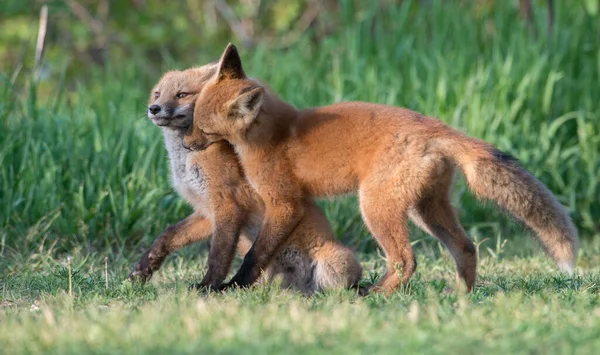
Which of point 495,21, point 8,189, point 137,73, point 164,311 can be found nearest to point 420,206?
point 164,311

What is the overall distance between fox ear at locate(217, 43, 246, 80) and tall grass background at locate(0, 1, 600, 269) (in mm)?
1881

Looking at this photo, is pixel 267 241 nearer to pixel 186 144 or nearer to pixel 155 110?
pixel 186 144

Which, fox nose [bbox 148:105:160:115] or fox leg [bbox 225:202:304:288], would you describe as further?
fox nose [bbox 148:105:160:115]

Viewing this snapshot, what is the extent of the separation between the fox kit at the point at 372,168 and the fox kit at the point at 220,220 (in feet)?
0.45

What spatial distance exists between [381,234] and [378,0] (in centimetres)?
526

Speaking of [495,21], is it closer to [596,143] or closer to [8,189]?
[596,143]

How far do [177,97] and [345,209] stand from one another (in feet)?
7.94

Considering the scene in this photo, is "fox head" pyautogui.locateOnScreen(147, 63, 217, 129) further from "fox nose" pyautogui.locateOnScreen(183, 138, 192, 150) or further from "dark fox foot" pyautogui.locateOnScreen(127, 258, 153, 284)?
"dark fox foot" pyautogui.locateOnScreen(127, 258, 153, 284)

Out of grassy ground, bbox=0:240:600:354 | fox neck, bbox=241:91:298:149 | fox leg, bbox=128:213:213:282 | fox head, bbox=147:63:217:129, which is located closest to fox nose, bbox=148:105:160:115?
fox head, bbox=147:63:217:129

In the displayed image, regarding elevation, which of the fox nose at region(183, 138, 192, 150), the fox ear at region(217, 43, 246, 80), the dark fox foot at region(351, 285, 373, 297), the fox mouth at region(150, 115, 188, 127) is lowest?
the dark fox foot at region(351, 285, 373, 297)

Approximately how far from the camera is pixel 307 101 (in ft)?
29.4

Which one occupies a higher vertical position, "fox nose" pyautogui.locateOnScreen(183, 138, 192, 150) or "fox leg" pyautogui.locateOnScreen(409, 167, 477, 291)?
"fox nose" pyautogui.locateOnScreen(183, 138, 192, 150)

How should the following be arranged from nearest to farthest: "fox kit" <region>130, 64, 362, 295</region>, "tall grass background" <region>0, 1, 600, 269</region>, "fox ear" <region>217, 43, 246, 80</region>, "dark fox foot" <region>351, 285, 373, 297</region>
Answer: "dark fox foot" <region>351, 285, 373, 297</region> → "fox kit" <region>130, 64, 362, 295</region> → "fox ear" <region>217, 43, 246, 80</region> → "tall grass background" <region>0, 1, 600, 269</region>

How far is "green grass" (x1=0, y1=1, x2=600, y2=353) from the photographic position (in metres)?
3.62
